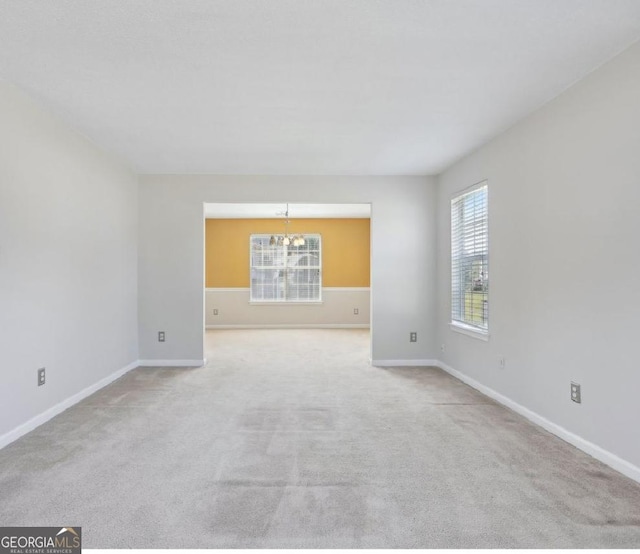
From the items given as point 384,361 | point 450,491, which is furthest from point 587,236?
point 384,361

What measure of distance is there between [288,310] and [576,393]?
6832 millimetres

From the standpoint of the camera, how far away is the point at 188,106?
10.2 ft

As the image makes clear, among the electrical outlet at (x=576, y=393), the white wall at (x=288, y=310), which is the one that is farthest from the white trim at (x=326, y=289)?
the electrical outlet at (x=576, y=393)

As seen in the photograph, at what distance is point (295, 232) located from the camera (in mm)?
9211

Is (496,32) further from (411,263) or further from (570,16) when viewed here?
(411,263)

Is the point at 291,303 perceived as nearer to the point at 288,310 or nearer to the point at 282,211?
the point at 288,310

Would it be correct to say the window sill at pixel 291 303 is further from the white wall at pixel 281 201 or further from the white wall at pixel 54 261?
the white wall at pixel 54 261

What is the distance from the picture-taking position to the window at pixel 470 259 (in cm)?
416

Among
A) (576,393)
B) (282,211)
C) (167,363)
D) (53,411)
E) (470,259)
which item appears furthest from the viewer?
(282,211)

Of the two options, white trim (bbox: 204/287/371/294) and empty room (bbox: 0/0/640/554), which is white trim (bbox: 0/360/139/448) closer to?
empty room (bbox: 0/0/640/554)

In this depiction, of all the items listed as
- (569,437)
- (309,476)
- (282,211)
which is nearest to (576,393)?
(569,437)

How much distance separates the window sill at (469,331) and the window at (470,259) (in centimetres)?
1

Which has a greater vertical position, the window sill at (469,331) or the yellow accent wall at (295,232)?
the yellow accent wall at (295,232)

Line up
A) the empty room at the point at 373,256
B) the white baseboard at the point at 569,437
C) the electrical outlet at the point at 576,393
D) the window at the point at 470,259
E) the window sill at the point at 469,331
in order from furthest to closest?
the window at the point at 470,259 → the window sill at the point at 469,331 → the electrical outlet at the point at 576,393 → the white baseboard at the point at 569,437 → the empty room at the point at 373,256
